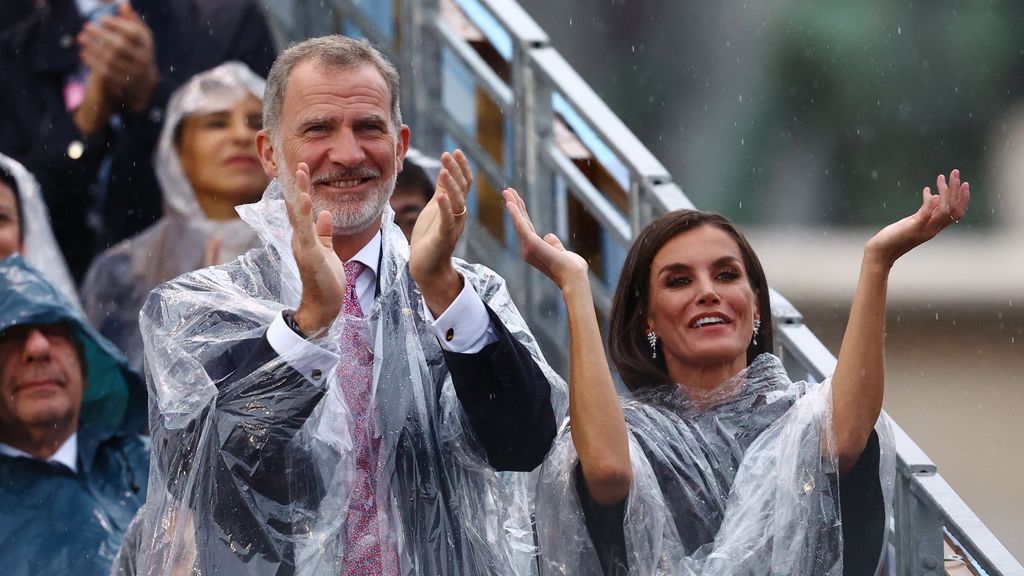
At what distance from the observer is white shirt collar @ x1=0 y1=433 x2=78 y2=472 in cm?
397

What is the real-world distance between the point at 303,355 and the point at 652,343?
784 mm

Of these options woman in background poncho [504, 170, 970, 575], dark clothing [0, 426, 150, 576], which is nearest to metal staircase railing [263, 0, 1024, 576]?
woman in background poncho [504, 170, 970, 575]

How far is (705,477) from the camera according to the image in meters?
3.03

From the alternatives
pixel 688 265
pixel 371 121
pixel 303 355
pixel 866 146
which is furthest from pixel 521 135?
pixel 866 146

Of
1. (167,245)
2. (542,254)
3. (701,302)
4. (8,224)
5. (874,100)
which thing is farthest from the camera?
(874,100)

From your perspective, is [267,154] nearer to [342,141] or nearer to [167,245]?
[342,141]

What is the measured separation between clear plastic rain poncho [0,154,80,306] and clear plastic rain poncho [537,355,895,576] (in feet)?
6.07

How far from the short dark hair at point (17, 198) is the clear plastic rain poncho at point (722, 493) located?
191 centimetres

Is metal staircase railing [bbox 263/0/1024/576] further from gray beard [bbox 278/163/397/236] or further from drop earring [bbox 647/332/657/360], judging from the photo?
gray beard [bbox 278/163/397/236]

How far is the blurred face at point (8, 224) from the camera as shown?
14.4ft

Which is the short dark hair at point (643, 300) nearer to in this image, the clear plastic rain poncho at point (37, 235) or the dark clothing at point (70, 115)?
the clear plastic rain poncho at point (37, 235)

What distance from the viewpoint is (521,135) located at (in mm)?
4668

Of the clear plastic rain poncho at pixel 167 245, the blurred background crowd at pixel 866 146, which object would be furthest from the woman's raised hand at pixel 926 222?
the blurred background crowd at pixel 866 146

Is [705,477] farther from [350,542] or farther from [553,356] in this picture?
[553,356]
